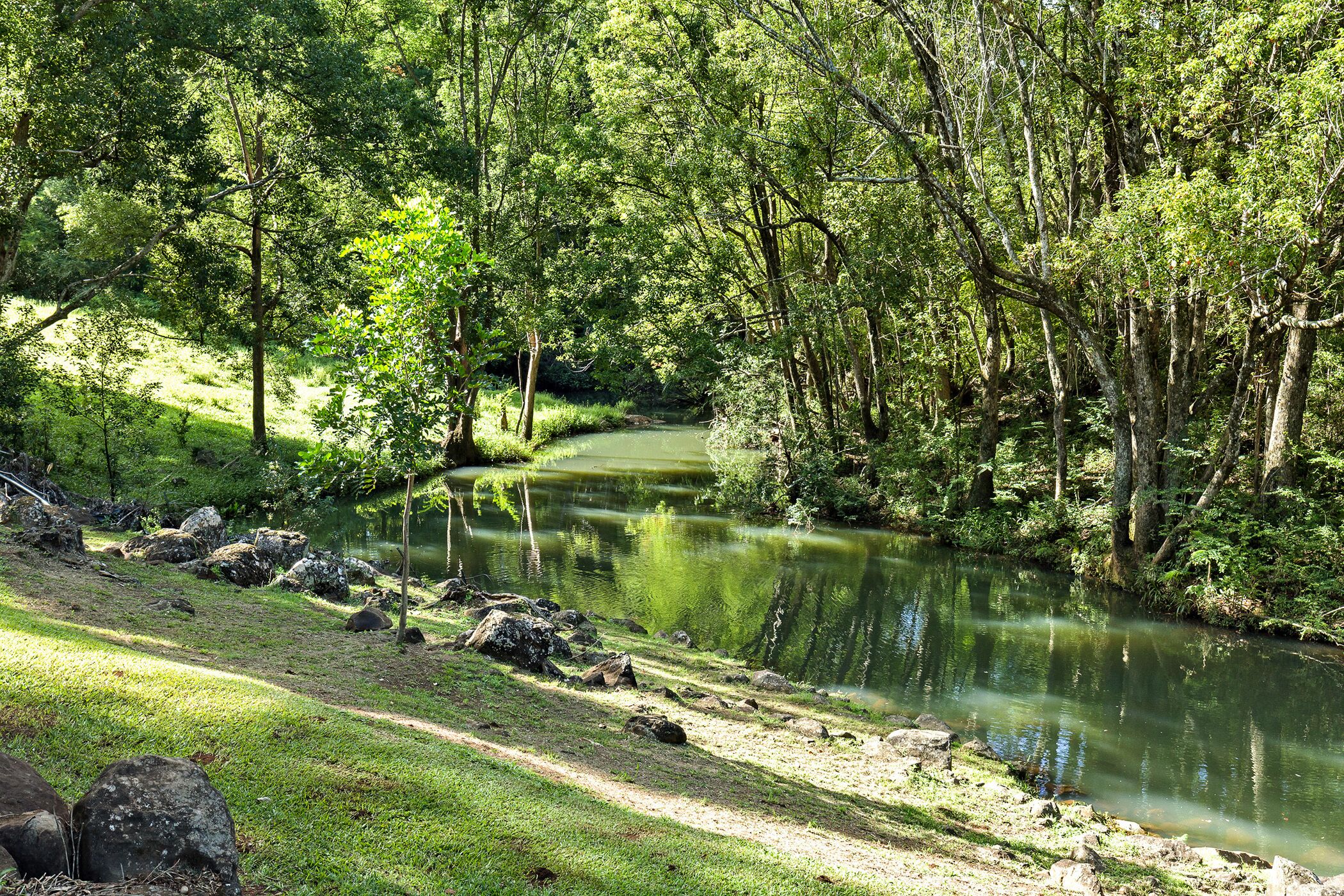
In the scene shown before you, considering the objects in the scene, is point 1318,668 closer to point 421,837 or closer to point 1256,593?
point 1256,593

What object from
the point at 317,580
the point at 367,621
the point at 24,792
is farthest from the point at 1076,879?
the point at 317,580

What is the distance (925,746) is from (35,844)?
7.91 metres

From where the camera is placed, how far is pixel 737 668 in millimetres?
12148

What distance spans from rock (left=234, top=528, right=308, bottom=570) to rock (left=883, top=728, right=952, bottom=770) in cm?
822

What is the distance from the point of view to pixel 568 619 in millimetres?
12469

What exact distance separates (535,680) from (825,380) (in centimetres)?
1977

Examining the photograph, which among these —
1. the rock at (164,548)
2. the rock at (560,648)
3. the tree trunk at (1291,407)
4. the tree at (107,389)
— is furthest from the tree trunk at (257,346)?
the tree trunk at (1291,407)

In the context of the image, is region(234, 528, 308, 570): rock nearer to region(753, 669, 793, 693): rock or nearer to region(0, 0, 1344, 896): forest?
region(0, 0, 1344, 896): forest

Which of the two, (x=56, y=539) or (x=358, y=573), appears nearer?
(x=56, y=539)

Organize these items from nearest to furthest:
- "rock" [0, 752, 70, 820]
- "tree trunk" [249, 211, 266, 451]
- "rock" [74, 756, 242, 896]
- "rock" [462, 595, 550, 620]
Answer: "rock" [74, 756, 242, 896] < "rock" [0, 752, 70, 820] < "rock" [462, 595, 550, 620] < "tree trunk" [249, 211, 266, 451]

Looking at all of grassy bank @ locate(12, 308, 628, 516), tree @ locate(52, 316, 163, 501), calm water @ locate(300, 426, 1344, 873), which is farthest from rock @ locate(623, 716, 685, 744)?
tree @ locate(52, 316, 163, 501)

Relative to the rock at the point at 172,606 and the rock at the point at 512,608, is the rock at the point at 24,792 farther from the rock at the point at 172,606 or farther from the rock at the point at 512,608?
the rock at the point at 512,608

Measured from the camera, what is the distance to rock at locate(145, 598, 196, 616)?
26.6 ft

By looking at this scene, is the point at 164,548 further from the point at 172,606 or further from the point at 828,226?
the point at 828,226
